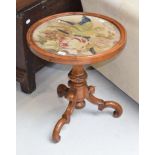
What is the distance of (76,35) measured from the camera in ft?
5.07

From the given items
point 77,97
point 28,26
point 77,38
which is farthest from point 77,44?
point 28,26

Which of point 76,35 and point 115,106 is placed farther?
point 115,106

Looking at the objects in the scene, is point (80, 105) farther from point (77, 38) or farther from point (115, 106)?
point (77, 38)

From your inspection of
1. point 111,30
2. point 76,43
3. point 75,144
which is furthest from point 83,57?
point 75,144

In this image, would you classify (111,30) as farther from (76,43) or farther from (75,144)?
(75,144)

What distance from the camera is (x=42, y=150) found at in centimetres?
165

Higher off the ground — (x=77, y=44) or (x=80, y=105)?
(x=77, y=44)

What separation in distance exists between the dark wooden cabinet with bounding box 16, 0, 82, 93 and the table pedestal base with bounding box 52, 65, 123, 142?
0.92ft

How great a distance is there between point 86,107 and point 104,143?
315 mm

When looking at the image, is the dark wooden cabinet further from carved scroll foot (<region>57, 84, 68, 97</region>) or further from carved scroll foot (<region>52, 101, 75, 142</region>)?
carved scroll foot (<region>52, 101, 75, 142</region>)

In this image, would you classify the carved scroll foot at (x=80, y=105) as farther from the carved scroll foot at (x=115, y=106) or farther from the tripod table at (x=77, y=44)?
the carved scroll foot at (x=115, y=106)

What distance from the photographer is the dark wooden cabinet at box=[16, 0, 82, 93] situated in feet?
5.90

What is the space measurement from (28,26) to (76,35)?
42 centimetres
